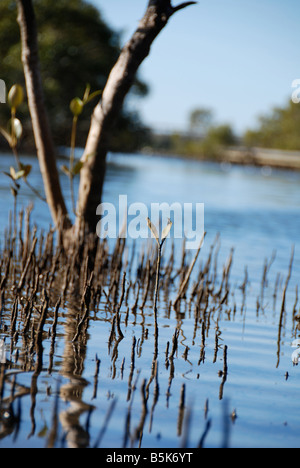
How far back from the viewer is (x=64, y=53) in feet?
129

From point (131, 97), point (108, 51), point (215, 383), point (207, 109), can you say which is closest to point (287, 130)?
point (131, 97)

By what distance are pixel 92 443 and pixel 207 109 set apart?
162 m

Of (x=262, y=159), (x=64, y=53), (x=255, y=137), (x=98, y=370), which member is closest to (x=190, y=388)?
(x=98, y=370)

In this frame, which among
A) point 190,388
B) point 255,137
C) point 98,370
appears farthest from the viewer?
point 255,137

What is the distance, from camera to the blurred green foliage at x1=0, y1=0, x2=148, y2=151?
37.4m

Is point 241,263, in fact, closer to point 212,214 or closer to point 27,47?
point 27,47

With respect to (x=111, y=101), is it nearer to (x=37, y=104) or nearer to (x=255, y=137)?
(x=37, y=104)

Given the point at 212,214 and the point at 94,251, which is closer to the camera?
the point at 94,251

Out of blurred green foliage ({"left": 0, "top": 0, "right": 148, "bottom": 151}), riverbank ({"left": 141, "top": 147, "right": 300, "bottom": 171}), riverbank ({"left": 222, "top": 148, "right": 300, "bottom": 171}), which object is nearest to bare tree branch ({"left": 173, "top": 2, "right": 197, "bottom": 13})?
blurred green foliage ({"left": 0, "top": 0, "right": 148, "bottom": 151})

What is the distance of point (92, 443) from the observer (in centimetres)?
279

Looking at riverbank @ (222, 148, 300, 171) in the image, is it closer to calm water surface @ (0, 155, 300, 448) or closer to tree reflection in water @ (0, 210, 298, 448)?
calm water surface @ (0, 155, 300, 448)

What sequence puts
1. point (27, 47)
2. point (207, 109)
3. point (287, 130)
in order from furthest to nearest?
point (207, 109) → point (287, 130) → point (27, 47)

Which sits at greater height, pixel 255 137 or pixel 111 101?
pixel 255 137
